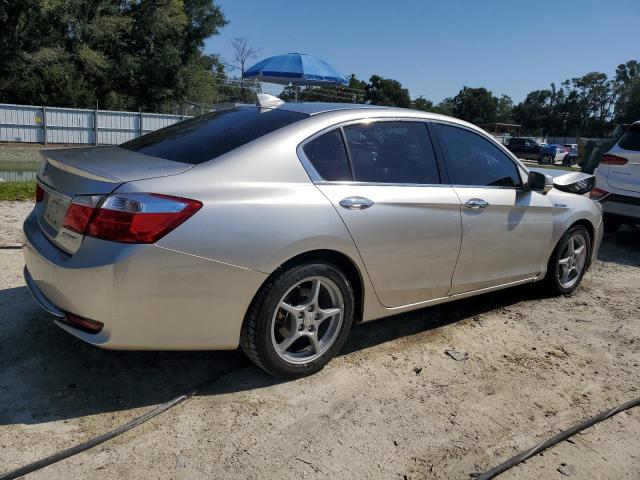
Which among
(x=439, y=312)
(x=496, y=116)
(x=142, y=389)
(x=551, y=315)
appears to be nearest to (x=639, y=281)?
(x=551, y=315)

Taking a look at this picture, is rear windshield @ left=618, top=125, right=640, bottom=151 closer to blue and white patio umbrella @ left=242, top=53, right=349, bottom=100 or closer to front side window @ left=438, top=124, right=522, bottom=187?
front side window @ left=438, top=124, right=522, bottom=187

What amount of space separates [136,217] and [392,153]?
5.72 ft

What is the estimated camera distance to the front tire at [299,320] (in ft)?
9.57

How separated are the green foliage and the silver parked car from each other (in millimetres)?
33833

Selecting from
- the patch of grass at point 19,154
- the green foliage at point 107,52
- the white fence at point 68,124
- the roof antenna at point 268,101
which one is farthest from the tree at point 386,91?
the roof antenna at point 268,101

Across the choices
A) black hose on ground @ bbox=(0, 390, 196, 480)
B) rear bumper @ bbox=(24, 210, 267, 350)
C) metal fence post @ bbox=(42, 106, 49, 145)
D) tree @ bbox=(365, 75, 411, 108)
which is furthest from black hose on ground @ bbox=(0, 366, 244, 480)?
tree @ bbox=(365, 75, 411, 108)

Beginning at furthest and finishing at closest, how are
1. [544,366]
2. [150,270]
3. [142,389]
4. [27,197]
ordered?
[27,197] < [544,366] < [142,389] < [150,270]

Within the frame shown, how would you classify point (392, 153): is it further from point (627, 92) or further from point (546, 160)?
point (627, 92)

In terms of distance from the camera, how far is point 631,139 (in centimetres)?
735

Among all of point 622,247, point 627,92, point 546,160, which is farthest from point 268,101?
point 627,92

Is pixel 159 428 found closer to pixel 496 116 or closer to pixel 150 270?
Answer: pixel 150 270

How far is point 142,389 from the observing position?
2984 millimetres

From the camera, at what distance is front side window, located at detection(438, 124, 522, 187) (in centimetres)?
392

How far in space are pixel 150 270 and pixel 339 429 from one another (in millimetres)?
1205
